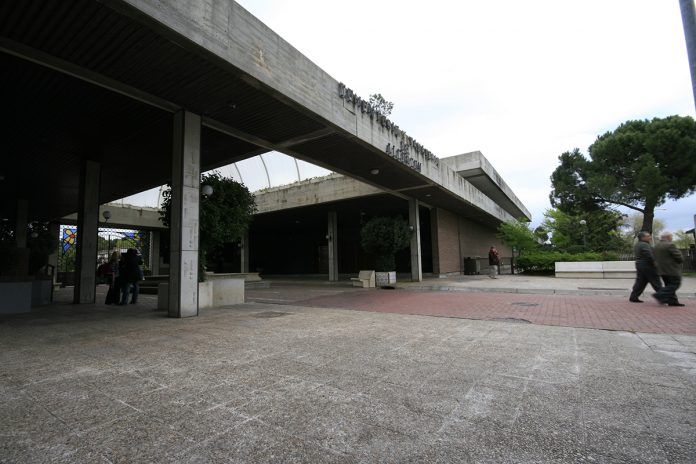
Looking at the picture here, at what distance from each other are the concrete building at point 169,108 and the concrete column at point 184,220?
2 centimetres

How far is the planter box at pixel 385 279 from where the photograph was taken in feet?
52.5

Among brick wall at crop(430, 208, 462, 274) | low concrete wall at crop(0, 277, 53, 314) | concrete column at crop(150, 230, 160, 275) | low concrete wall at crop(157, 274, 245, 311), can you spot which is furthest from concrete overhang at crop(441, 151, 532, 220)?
concrete column at crop(150, 230, 160, 275)

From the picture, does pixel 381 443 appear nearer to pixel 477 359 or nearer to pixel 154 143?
pixel 477 359

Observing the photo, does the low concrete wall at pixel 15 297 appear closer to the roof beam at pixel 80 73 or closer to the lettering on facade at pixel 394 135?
the roof beam at pixel 80 73

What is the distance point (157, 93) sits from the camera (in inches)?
291

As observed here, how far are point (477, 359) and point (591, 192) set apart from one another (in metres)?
29.2

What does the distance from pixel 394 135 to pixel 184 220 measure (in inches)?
288

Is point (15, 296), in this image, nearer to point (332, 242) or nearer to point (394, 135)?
point (394, 135)

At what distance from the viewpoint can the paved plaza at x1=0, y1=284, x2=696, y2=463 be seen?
7.17ft

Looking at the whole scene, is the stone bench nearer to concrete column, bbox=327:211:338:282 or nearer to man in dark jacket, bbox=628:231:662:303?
man in dark jacket, bbox=628:231:662:303

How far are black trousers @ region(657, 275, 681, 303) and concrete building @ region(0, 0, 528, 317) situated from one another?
780 centimetres

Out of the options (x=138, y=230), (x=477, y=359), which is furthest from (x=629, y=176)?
(x=138, y=230)

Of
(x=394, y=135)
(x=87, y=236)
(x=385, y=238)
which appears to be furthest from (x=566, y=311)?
(x=87, y=236)

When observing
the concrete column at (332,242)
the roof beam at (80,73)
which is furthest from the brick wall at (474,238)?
the roof beam at (80,73)
